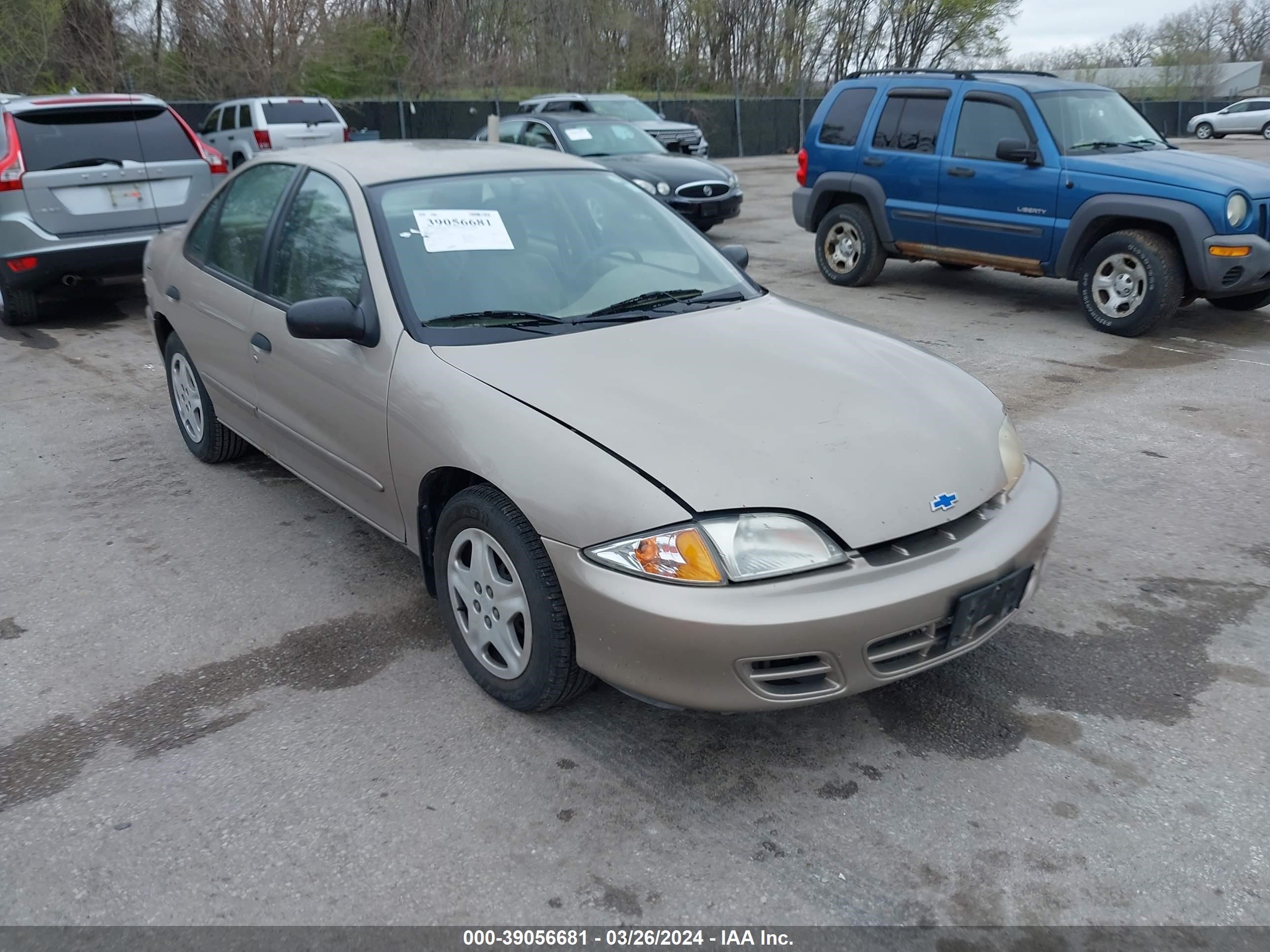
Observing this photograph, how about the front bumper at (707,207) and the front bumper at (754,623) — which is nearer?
the front bumper at (754,623)

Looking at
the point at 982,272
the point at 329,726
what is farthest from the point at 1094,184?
the point at 329,726

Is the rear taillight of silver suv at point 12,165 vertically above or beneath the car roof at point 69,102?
beneath

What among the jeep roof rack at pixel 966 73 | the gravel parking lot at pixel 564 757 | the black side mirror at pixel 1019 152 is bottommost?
the gravel parking lot at pixel 564 757

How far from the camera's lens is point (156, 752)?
3.03 m

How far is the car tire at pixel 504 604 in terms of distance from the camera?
286 centimetres

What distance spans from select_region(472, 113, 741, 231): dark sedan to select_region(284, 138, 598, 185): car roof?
7444 millimetres

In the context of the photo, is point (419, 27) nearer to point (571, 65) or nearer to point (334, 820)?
point (571, 65)

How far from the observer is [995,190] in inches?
334

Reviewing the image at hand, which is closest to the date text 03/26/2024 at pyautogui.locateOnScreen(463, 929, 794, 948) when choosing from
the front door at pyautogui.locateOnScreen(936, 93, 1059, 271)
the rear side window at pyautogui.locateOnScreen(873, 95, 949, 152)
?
the front door at pyautogui.locateOnScreen(936, 93, 1059, 271)

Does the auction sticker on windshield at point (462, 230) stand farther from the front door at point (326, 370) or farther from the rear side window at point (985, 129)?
the rear side window at point (985, 129)

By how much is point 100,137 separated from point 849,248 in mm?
6528

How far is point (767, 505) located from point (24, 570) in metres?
3.21

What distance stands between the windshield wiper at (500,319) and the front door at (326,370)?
0.17 metres

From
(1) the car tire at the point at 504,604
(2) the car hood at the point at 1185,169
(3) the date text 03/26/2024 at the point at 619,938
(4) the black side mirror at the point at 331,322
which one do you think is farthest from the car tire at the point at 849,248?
(3) the date text 03/26/2024 at the point at 619,938
